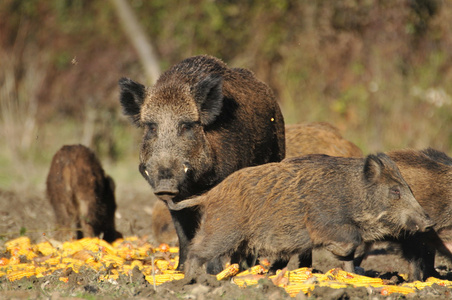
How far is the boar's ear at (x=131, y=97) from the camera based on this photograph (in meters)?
6.14

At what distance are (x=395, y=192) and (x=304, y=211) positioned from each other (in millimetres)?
745

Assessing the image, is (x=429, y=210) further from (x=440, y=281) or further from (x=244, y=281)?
(x=244, y=281)

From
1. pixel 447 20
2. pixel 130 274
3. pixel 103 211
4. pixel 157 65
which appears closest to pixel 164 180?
pixel 130 274

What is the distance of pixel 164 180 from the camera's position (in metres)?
5.39

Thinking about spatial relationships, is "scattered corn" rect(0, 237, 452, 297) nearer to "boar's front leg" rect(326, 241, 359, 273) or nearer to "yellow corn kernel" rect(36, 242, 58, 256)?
"yellow corn kernel" rect(36, 242, 58, 256)

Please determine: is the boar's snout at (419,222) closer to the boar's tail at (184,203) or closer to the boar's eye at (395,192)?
the boar's eye at (395,192)

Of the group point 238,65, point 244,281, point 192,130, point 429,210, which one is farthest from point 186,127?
point 238,65

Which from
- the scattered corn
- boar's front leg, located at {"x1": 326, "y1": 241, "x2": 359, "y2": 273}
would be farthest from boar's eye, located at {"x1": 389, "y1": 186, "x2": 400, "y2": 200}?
the scattered corn

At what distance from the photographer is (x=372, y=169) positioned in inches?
213

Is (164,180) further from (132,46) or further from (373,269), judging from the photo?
(132,46)

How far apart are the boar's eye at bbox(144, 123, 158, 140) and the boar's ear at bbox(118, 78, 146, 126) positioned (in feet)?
1.16

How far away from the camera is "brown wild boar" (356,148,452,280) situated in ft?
18.8

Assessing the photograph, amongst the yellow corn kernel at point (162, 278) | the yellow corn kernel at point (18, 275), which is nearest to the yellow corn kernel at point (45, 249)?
the yellow corn kernel at point (18, 275)

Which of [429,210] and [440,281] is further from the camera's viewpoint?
[429,210]
